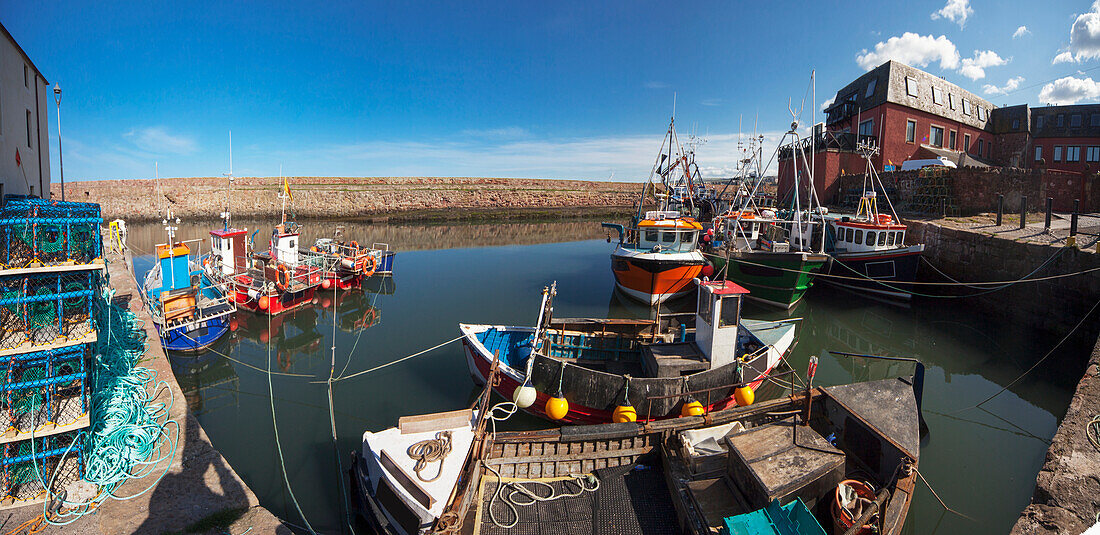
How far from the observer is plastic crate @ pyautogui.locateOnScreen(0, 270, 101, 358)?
15.2ft

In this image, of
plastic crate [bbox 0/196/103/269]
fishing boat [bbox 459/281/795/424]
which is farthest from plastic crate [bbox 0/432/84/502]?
fishing boat [bbox 459/281/795/424]

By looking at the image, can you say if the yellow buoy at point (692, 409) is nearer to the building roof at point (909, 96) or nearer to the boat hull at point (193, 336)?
the boat hull at point (193, 336)

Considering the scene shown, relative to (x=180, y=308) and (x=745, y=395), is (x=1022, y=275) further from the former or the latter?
(x=180, y=308)

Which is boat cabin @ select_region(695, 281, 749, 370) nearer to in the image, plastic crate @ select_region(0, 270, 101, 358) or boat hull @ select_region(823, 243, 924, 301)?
plastic crate @ select_region(0, 270, 101, 358)

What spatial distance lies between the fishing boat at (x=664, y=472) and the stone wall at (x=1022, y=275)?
35.0 feet

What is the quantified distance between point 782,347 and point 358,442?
839 cm

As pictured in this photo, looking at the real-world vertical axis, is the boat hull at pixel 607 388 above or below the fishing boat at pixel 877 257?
below

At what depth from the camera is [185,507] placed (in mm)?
4430

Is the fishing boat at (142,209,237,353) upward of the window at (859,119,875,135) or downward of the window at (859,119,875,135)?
downward

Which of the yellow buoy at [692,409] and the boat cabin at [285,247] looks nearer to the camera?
the yellow buoy at [692,409]

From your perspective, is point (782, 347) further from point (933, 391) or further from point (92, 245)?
point (92, 245)

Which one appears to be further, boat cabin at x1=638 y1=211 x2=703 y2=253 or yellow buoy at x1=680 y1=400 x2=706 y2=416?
boat cabin at x1=638 y1=211 x2=703 y2=253

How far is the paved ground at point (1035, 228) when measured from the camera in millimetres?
14602

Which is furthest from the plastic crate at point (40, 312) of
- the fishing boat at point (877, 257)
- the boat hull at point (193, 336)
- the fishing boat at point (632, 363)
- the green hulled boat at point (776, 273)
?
the fishing boat at point (877, 257)
